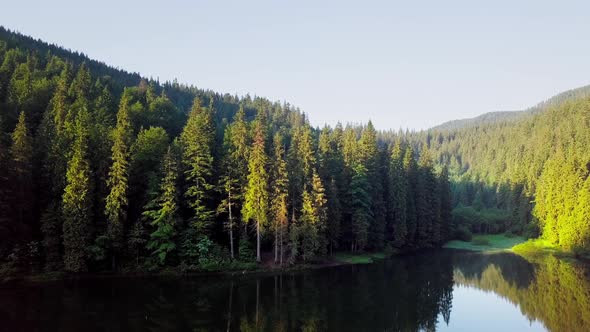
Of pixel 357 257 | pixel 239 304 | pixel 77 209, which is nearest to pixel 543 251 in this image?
pixel 357 257

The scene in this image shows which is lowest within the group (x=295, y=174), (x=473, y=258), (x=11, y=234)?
(x=473, y=258)

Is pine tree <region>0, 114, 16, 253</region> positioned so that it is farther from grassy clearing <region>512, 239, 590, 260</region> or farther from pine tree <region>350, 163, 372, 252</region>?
grassy clearing <region>512, 239, 590, 260</region>

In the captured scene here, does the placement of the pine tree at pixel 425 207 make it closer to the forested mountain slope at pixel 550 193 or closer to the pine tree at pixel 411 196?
the pine tree at pixel 411 196

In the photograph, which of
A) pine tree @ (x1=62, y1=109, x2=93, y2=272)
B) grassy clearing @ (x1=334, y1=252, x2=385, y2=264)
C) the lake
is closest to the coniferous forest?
pine tree @ (x1=62, y1=109, x2=93, y2=272)

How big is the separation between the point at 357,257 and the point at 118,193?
37.3 metres

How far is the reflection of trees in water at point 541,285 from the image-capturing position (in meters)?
38.9

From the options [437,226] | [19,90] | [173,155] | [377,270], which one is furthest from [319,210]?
[19,90]

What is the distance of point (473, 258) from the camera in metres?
79.3

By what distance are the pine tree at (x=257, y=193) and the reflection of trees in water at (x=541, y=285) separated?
24.9 m

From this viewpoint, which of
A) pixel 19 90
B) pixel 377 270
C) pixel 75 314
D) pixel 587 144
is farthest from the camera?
pixel 587 144

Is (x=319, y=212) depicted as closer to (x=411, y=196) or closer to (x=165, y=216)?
(x=165, y=216)

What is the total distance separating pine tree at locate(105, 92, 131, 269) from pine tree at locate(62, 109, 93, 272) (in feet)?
7.22

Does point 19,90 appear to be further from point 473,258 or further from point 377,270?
point 473,258

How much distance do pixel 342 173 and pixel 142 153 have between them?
105ft
